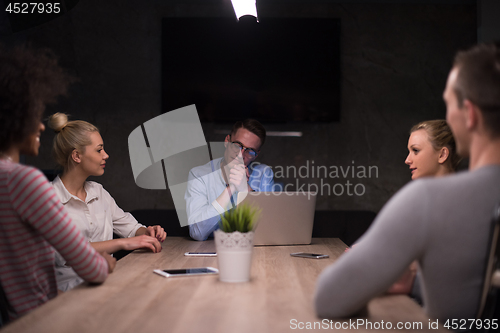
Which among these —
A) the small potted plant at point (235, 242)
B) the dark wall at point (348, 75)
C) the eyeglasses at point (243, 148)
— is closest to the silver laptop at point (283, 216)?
the small potted plant at point (235, 242)

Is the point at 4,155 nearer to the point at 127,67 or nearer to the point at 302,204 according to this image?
the point at 302,204

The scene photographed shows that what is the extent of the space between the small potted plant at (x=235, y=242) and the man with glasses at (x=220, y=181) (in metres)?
1.02

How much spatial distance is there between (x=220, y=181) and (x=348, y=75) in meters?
1.70

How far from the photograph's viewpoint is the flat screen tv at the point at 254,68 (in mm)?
3607

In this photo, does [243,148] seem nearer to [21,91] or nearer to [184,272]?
[184,272]

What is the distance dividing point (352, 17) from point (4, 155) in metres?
3.25

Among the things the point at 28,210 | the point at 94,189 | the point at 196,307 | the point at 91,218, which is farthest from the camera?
the point at 94,189

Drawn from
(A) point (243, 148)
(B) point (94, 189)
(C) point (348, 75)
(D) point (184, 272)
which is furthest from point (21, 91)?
(C) point (348, 75)

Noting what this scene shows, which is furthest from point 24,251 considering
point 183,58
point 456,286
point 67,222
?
point 183,58

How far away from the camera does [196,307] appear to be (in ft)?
3.08

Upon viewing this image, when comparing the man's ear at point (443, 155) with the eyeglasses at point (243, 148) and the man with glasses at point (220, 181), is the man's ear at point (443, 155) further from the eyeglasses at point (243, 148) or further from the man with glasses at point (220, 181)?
the eyeglasses at point (243, 148)

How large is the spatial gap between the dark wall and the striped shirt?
2.48 metres

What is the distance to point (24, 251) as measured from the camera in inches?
45.2

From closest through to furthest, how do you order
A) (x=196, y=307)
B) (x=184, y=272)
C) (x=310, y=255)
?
(x=196, y=307) < (x=184, y=272) < (x=310, y=255)
